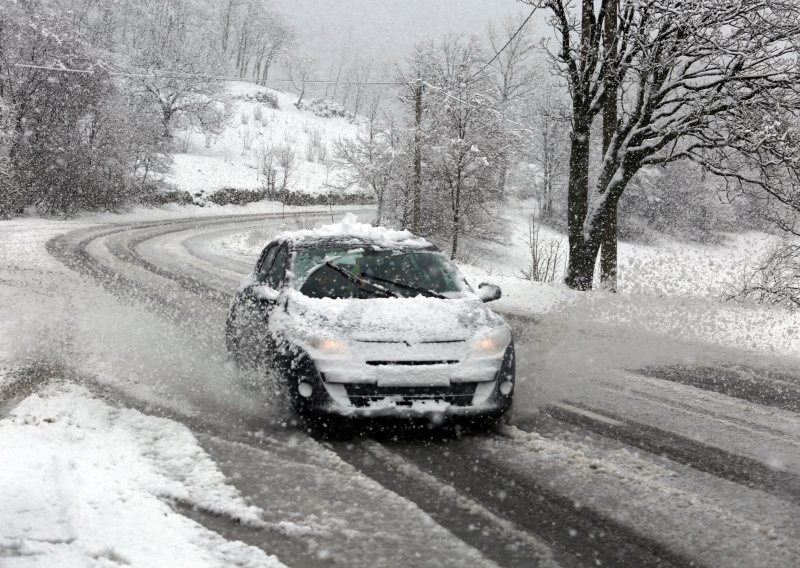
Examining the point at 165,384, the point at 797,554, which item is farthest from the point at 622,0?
the point at 797,554

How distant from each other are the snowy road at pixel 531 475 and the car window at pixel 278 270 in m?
1.02

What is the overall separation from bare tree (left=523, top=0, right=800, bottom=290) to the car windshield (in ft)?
30.0

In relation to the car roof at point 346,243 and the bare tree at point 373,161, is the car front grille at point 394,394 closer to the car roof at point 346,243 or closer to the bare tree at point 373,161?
the car roof at point 346,243

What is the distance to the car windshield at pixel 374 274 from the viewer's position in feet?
19.8

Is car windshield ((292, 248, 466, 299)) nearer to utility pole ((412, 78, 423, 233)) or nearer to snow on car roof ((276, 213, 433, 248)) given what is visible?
snow on car roof ((276, 213, 433, 248))

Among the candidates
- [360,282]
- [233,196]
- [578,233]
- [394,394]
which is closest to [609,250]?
[578,233]

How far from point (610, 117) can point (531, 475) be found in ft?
46.4

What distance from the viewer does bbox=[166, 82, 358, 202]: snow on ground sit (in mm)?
52312

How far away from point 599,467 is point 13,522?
3.37 metres

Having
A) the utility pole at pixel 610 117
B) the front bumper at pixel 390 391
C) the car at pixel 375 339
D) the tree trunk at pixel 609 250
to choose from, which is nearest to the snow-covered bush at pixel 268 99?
the utility pole at pixel 610 117

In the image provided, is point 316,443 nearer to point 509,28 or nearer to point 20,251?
point 20,251

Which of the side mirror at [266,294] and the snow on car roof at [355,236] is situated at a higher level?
the snow on car roof at [355,236]

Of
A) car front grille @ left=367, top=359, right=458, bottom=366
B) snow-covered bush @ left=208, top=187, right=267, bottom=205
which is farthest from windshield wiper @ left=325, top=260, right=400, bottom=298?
snow-covered bush @ left=208, top=187, right=267, bottom=205

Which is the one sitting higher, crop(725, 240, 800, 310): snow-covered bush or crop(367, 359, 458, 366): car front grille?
crop(725, 240, 800, 310): snow-covered bush
